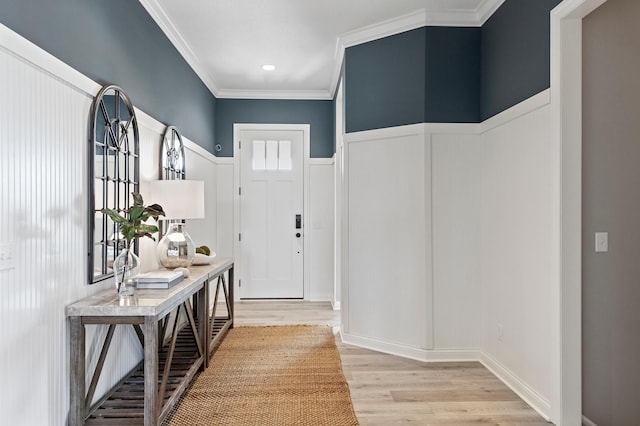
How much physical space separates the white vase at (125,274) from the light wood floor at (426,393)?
56.7 inches

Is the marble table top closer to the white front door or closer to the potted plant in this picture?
the potted plant

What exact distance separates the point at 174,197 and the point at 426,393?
2147mm

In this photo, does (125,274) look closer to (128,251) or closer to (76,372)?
(128,251)

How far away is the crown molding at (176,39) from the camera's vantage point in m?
3.09

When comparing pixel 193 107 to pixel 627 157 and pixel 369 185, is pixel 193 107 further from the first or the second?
pixel 627 157

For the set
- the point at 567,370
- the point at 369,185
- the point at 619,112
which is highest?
the point at 619,112

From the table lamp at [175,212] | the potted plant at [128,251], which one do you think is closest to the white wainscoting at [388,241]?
the table lamp at [175,212]

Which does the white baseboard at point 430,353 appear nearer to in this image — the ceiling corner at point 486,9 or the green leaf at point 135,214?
the green leaf at point 135,214

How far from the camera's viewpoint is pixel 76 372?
6.48ft

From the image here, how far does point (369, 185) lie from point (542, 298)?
1.57 meters

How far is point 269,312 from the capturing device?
15.9 feet

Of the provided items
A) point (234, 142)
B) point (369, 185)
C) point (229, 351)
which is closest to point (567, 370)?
point (369, 185)

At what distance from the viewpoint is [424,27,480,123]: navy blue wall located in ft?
10.8

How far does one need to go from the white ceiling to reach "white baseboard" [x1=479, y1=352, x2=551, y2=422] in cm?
256
